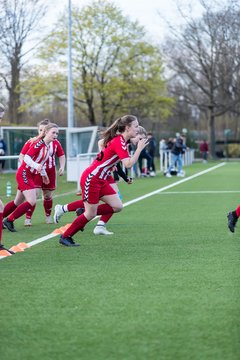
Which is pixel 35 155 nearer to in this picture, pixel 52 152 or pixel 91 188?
pixel 52 152

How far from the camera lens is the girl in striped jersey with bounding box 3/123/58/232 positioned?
12.1m

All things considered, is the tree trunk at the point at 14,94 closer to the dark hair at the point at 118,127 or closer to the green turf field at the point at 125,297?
the green turf field at the point at 125,297

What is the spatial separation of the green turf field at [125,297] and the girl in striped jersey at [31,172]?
0.33 metres

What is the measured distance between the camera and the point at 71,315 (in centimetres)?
589

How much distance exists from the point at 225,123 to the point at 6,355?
8043 cm

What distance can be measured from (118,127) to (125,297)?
354cm

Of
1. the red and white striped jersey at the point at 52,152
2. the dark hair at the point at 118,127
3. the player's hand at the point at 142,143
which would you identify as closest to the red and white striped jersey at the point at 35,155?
the red and white striped jersey at the point at 52,152

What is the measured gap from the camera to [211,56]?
211ft

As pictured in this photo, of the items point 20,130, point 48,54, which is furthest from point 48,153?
point 48,54

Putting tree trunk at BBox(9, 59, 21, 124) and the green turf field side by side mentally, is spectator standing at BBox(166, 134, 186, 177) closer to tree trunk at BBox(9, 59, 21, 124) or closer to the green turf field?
the green turf field

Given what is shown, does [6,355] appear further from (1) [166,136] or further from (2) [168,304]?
(1) [166,136]

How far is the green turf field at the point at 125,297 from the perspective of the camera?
500 centimetres

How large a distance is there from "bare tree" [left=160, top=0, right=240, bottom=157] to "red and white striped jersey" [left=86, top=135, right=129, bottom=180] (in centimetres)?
5004

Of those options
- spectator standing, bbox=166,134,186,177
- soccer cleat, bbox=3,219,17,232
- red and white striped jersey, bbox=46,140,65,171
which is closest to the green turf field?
soccer cleat, bbox=3,219,17,232
